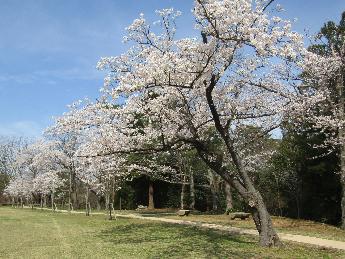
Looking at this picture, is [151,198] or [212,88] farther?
[151,198]

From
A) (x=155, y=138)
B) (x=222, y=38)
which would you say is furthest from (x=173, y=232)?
(x=222, y=38)

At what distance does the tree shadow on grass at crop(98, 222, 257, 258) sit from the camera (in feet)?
39.3

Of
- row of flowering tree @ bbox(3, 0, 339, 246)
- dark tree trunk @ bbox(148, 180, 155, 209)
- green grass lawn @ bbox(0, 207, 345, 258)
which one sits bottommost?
green grass lawn @ bbox(0, 207, 345, 258)

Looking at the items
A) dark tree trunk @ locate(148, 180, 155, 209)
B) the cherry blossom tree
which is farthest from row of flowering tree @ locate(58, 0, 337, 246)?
dark tree trunk @ locate(148, 180, 155, 209)

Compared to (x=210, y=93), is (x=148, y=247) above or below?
below

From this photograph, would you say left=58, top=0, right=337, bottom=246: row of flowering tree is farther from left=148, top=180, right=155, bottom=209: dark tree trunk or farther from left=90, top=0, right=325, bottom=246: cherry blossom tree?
left=148, top=180, right=155, bottom=209: dark tree trunk

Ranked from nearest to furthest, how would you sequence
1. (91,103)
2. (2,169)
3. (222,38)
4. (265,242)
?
(222,38) < (265,242) < (91,103) < (2,169)

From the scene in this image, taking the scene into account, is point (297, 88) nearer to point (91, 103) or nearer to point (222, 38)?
point (222, 38)

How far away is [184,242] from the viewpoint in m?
14.5

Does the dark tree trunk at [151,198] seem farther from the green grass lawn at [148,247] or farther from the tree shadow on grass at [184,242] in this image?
the green grass lawn at [148,247]

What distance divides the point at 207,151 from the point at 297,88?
5.58 meters

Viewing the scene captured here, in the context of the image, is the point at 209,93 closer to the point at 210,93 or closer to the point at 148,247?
the point at 210,93

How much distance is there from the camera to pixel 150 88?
13.2 meters

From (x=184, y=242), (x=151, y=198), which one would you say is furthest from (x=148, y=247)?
(x=151, y=198)
